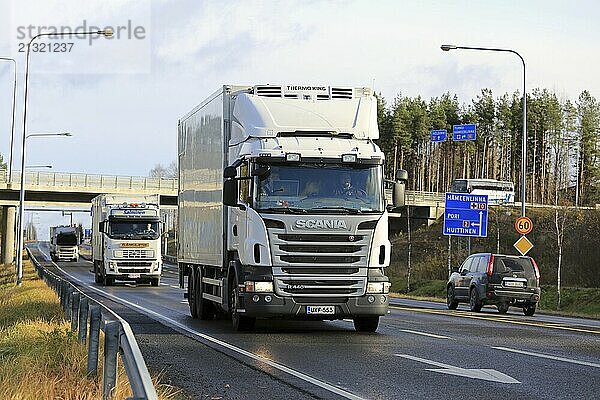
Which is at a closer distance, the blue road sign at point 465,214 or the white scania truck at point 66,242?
the blue road sign at point 465,214

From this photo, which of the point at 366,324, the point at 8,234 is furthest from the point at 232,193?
the point at 8,234

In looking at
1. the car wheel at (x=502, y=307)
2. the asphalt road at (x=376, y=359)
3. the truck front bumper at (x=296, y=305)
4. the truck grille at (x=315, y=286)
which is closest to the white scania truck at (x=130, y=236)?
the car wheel at (x=502, y=307)

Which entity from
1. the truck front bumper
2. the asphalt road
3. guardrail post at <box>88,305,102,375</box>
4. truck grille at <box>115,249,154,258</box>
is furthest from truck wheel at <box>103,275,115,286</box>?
guardrail post at <box>88,305,102,375</box>

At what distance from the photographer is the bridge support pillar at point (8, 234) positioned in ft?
290

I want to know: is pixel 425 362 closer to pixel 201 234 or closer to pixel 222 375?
pixel 222 375

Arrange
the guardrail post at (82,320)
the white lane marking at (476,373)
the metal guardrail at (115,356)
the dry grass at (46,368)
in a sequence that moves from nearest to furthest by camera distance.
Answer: the metal guardrail at (115,356) < the dry grass at (46,368) < the white lane marking at (476,373) < the guardrail post at (82,320)

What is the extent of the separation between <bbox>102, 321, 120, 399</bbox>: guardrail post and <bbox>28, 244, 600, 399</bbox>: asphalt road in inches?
111

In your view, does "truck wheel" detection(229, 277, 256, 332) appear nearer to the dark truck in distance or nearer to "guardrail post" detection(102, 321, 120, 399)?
"guardrail post" detection(102, 321, 120, 399)

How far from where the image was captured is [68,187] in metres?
71.2

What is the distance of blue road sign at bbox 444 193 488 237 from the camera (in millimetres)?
51375

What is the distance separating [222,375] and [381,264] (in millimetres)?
6555

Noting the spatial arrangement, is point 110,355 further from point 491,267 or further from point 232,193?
point 491,267

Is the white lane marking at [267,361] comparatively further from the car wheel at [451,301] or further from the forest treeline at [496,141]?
the forest treeline at [496,141]

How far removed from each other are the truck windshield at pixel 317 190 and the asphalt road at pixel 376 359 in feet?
7.03
